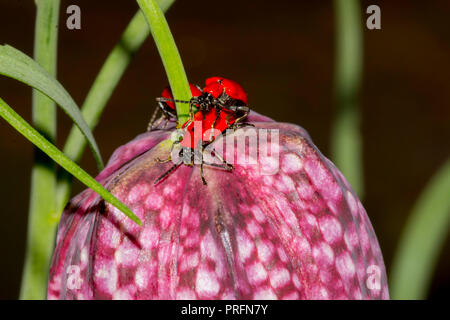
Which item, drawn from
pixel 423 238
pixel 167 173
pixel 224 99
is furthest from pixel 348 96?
pixel 167 173

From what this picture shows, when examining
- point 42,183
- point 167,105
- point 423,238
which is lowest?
point 423,238

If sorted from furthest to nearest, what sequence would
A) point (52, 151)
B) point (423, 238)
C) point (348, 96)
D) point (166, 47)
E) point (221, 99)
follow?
1. point (348, 96)
2. point (423, 238)
3. point (221, 99)
4. point (166, 47)
5. point (52, 151)

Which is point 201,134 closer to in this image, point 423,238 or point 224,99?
point 224,99

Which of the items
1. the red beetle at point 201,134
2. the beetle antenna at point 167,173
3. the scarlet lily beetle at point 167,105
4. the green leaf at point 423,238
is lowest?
the green leaf at point 423,238

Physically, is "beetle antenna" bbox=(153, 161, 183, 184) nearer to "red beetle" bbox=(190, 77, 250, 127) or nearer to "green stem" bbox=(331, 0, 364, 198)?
"red beetle" bbox=(190, 77, 250, 127)

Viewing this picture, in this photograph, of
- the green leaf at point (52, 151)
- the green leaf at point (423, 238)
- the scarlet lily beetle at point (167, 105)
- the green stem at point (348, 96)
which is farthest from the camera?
the green stem at point (348, 96)

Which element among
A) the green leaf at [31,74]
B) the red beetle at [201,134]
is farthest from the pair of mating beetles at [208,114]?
the green leaf at [31,74]

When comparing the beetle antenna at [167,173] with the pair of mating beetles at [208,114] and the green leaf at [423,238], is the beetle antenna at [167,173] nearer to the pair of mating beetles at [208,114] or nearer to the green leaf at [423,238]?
the pair of mating beetles at [208,114]
